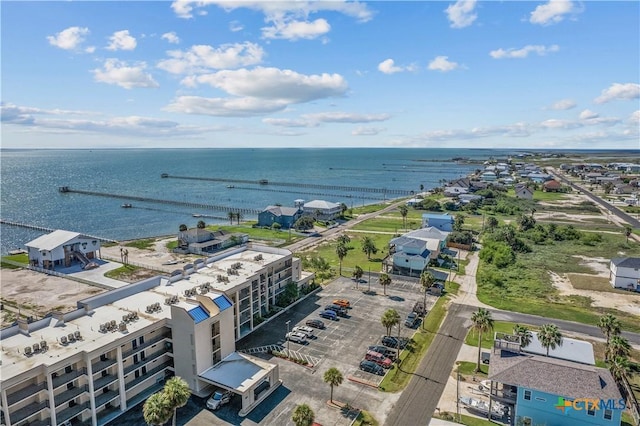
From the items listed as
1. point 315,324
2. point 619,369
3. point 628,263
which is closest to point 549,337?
point 619,369

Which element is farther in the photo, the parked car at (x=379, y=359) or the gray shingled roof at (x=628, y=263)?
the gray shingled roof at (x=628, y=263)

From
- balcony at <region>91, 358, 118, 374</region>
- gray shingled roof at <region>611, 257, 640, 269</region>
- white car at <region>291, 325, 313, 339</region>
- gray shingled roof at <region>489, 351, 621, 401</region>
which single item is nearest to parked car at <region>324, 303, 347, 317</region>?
white car at <region>291, 325, 313, 339</region>

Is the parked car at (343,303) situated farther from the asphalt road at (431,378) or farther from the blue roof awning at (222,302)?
the blue roof awning at (222,302)

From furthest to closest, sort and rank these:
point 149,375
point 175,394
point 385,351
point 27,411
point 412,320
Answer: point 412,320
point 385,351
point 149,375
point 27,411
point 175,394

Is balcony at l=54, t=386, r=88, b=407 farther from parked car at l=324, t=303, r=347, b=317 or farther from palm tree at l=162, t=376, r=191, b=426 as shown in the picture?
parked car at l=324, t=303, r=347, b=317

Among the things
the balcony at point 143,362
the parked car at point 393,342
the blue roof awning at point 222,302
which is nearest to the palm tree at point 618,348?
the parked car at point 393,342

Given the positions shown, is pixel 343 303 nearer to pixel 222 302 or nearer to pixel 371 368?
pixel 371 368

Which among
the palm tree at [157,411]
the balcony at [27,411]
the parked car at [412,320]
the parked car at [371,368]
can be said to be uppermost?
the palm tree at [157,411]
